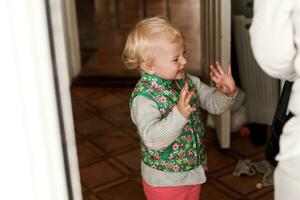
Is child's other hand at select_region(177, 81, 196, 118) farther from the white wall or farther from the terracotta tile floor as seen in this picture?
the terracotta tile floor

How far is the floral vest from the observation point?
5.40 ft

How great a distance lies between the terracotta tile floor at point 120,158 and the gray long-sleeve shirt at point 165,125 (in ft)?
2.38

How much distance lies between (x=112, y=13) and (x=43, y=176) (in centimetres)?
495

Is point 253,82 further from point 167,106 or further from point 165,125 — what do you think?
point 165,125

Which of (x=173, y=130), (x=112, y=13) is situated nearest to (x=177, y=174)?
(x=173, y=130)

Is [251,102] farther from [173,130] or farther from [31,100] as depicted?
[31,100]

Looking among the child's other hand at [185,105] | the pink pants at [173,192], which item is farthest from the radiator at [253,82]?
the child's other hand at [185,105]

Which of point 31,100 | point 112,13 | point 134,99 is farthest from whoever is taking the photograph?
point 112,13

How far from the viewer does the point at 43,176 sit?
0.76 m

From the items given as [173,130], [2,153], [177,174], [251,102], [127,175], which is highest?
[2,153]

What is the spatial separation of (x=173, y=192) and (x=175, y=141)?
0.57 ft

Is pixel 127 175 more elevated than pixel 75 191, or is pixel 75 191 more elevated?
pixel 75 191

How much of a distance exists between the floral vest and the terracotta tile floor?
0.74m

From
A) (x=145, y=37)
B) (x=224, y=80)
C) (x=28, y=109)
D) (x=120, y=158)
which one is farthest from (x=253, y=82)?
(x=28, y=109)
